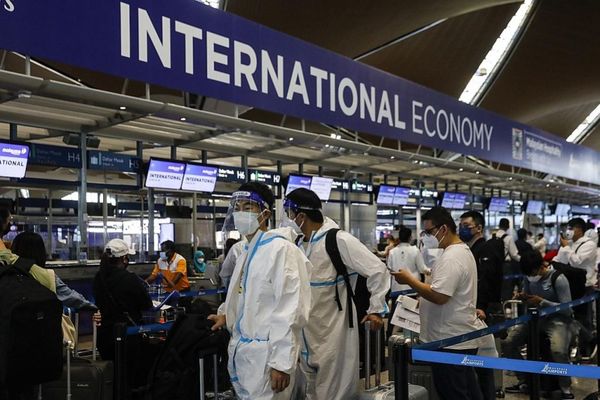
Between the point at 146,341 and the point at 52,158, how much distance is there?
4647 mm

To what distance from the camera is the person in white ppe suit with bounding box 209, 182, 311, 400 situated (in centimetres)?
316

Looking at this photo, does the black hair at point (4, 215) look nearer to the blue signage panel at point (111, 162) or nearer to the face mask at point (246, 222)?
the face mask at point (246, 222)

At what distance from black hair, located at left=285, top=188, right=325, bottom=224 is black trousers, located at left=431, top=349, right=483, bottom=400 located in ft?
4.29

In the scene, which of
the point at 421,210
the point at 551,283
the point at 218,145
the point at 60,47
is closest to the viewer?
the point at 60,47

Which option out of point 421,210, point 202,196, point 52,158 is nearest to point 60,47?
point 52,158

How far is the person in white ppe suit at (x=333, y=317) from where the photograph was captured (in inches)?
159

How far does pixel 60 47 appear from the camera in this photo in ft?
20.0

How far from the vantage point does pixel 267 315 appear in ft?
10.8

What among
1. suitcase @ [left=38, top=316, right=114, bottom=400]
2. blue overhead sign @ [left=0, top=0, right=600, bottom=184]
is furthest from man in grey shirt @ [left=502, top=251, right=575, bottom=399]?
suitcase @ [left=38, top=316, right=114, bottom=400]

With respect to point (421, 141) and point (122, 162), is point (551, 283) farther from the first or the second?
point (122, 162)

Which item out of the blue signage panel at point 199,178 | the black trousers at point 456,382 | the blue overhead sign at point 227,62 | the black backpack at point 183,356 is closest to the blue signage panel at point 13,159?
the blue overhead sign at point 227,62

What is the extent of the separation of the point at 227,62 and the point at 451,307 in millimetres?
4520

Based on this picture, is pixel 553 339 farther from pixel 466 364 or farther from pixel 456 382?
pixel 466 364

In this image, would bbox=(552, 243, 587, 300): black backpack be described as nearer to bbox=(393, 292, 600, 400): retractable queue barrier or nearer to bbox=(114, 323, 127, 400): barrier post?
bbox=(393, 292, 600, 400): retractable queue barrier
